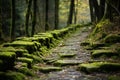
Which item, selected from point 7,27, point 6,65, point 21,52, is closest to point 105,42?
point 21,52

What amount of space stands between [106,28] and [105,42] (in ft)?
7.01

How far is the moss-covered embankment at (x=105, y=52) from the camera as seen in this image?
28.5ft

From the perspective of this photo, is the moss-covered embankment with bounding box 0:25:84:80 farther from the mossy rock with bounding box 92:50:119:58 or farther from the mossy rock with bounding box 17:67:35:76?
the mossy rock with bounding box 92:50:119:58

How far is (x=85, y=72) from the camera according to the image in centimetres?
877

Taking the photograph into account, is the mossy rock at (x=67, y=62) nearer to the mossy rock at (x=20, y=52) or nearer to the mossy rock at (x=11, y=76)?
the mossy rock at (x=20, y=52)

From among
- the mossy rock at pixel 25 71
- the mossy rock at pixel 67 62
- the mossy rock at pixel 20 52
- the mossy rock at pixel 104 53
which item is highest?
the mossy rock at pixel 20 52

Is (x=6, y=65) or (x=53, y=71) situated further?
(x=53, y=71)

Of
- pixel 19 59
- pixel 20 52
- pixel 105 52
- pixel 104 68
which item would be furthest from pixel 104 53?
pixel 19 59

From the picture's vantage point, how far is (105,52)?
1053 centimetres

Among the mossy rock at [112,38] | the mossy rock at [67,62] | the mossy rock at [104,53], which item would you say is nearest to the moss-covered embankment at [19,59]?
the mossy rock at [67,62]

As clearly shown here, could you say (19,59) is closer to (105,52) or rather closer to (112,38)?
(105,52)

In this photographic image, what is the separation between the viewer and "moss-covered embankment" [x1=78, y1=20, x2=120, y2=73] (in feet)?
28.5

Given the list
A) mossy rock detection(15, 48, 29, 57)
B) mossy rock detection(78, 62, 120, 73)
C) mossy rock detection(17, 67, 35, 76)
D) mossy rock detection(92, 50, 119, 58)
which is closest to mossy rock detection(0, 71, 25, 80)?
mossy rock detection(17, 67, 35, 76)

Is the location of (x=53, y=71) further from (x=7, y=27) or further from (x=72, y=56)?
(x=7, y=27)
